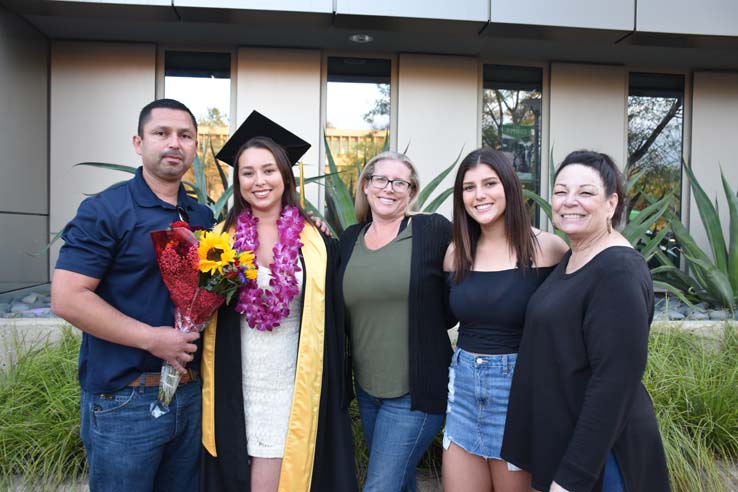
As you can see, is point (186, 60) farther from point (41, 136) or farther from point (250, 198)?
point (250, 198)

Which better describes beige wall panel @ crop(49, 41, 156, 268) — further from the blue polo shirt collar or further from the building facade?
the blue polo shirt collar

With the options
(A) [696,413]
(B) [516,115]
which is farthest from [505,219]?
(B) [516,115]

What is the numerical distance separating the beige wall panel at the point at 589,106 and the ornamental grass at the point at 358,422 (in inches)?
180

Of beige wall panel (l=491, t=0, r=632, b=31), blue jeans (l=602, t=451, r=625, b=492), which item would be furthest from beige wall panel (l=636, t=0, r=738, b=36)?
blue jeans (l=602, t=451, r=625, b=492)

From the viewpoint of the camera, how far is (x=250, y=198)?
96.9 inches

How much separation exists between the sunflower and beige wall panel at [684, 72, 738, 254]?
790 cm

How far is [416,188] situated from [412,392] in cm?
103

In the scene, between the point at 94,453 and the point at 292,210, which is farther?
the point at 292,210

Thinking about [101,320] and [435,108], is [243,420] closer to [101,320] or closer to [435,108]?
[101,320]

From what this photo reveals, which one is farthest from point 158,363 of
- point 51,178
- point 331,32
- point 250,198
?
point 51,178

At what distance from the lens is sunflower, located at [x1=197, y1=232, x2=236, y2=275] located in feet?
6.69

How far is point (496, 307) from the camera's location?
2.17 metres

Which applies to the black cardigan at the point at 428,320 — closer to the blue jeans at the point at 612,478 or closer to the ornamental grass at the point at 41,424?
the blue jeans at the point at 612,478

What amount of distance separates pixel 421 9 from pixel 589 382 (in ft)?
18.2
